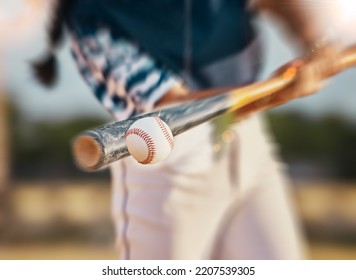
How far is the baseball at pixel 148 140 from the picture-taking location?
916 millimetres

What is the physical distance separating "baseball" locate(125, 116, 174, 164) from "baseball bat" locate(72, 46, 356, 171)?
0.03ft

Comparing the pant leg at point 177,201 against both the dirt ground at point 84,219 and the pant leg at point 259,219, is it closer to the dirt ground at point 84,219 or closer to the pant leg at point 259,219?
the pant leg at point 259,219

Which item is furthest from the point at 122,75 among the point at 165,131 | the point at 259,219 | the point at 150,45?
the point at 259,219

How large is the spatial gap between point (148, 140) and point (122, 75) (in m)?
0.21

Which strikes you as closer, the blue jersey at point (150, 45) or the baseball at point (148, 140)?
the baseball at point (148, 140)

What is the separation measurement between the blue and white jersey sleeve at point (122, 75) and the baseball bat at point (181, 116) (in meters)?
0.07

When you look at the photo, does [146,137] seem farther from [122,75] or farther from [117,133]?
[122,75]

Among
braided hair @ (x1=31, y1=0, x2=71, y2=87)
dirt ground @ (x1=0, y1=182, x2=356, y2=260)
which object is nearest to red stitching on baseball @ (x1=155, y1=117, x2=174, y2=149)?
braided hair @ (x1=31, y1=0, x2=71, y2=87)

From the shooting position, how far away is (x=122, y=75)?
110cm

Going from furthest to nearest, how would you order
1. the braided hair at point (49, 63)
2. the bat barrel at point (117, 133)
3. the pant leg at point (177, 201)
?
the braided hair at point (49, 63) → the pant leg at point (177, 201) → the bat barrel at point (117, 133)

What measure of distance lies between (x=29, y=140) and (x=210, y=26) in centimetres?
180

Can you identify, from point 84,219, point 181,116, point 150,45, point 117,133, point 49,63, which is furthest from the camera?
point 84,219

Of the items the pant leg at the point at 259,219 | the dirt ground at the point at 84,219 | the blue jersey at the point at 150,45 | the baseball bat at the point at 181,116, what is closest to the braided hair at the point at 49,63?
the blue jersey at the point at 150,45

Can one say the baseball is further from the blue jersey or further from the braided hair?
the braided hair
